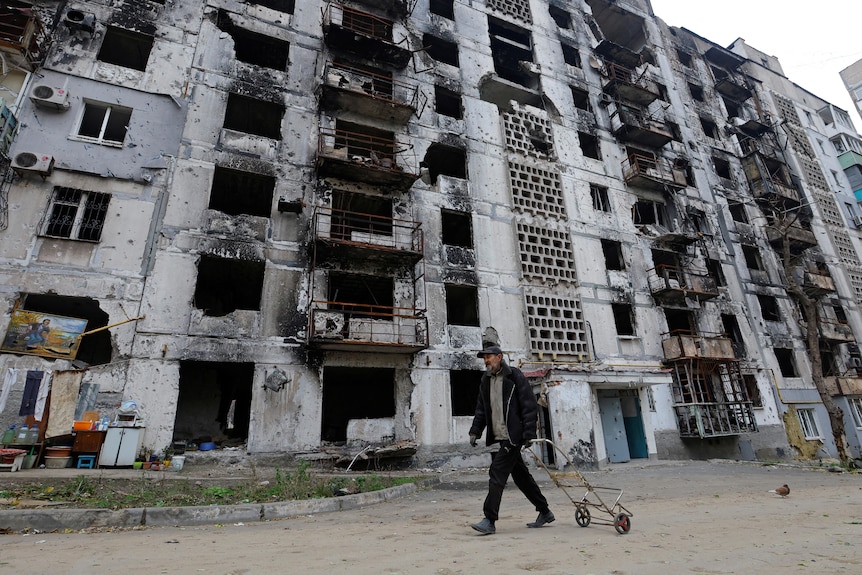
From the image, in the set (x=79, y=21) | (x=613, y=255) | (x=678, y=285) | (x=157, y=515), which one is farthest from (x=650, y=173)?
(x=79, y=21)

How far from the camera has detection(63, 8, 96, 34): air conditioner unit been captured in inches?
542

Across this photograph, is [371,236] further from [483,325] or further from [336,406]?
[336,406]

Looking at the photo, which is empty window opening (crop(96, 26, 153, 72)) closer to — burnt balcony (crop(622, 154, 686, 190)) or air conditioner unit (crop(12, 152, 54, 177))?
air conditioner unit (crop(12, 152, 54, 177))

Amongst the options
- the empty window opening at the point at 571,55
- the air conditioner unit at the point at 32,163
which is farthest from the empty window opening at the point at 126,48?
the empty window opening at the point at 571,55

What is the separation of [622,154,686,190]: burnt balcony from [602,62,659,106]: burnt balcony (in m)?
3.51

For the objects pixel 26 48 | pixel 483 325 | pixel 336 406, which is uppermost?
pixel 26 48

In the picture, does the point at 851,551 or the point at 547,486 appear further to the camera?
the point at 547,486

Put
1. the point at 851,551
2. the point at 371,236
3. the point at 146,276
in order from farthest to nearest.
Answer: the point at 371,236 < the point at 146,276 < the point at 851,551

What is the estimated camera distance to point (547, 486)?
9641mm

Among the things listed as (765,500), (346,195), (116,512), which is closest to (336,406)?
(346,195)

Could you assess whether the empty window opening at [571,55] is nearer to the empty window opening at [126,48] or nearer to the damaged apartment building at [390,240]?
the damaged apartment building at [390,240]

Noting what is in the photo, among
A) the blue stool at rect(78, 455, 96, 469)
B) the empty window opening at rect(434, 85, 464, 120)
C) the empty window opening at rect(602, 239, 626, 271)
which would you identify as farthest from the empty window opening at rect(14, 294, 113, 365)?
the empty window opening at rect(602, 239, 626, 271)

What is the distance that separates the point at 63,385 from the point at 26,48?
382 inches

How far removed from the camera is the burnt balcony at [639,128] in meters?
22.2
